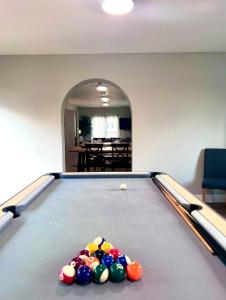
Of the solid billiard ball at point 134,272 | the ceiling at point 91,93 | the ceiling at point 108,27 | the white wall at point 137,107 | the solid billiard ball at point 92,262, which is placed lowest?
the solid billiard ball at point 134,272

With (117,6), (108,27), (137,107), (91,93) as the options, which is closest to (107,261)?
(117,6)

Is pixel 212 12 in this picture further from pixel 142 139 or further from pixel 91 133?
pixel 91 133

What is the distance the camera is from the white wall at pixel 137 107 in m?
4.09

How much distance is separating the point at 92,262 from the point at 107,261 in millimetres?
51

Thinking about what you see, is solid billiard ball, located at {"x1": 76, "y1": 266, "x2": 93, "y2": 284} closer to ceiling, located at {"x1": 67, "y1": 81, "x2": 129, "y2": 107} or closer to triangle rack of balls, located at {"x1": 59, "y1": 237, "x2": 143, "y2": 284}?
triangle rack of balls, located at {"x1": 59, "y1": 237, "x2": 143, "y2": 284}

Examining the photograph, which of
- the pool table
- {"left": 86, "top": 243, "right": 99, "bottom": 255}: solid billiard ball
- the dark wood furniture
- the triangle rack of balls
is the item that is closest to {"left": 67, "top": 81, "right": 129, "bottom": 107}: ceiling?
the dark wood furniture

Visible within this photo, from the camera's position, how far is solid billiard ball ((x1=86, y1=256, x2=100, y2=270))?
92 cm

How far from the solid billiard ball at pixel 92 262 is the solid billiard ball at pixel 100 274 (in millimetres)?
23

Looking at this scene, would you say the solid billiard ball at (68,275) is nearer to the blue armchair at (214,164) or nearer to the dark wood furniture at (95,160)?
the blue armchair at (214,164)

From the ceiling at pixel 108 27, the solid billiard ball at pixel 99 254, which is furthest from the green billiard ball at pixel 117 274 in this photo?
the ceiling at pixel 108 27

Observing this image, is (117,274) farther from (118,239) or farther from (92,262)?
(118,239)

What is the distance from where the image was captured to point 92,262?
36.9 inches

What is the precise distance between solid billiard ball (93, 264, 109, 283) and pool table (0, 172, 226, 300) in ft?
0.07

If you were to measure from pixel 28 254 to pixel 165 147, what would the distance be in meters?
3.36
